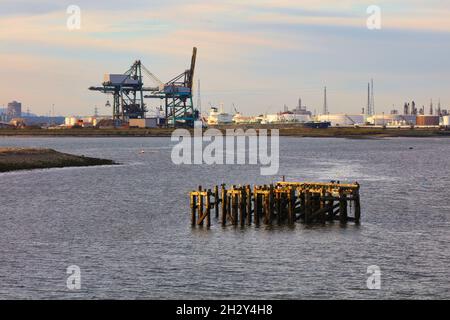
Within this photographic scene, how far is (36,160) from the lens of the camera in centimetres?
9681

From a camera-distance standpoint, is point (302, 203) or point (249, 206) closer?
point (249, 206)

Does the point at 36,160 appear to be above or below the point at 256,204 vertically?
above

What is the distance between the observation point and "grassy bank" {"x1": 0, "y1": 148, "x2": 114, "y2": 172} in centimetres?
9130

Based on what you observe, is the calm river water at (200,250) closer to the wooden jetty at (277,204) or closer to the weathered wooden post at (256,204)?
the wooden jetty at (277,204)

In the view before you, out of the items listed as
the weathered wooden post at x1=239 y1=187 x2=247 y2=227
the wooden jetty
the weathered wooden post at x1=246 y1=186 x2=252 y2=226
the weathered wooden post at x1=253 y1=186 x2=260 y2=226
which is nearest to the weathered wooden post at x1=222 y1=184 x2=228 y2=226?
the wooden jetty

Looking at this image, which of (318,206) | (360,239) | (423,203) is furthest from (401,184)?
(360,239)

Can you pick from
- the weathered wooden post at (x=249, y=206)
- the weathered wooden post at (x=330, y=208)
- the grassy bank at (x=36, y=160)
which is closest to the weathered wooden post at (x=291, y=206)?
the weathered wooden post at (x=330, y=208)

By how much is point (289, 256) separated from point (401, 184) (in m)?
43.0

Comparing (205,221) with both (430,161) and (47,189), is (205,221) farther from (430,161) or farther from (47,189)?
(430,161)

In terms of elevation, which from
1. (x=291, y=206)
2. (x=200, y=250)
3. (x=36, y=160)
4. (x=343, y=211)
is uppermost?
(x=36, y=160)

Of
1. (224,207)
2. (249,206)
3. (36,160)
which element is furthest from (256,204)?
(36,160)

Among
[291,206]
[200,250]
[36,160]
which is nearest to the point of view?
[200,250]

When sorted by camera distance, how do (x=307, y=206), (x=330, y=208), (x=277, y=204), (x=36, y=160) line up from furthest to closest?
(x=36, y=160) → (x=330, y=208) → (x=277, y=204) → (x=307, y=206)

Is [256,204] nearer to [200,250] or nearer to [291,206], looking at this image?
[291,206]
